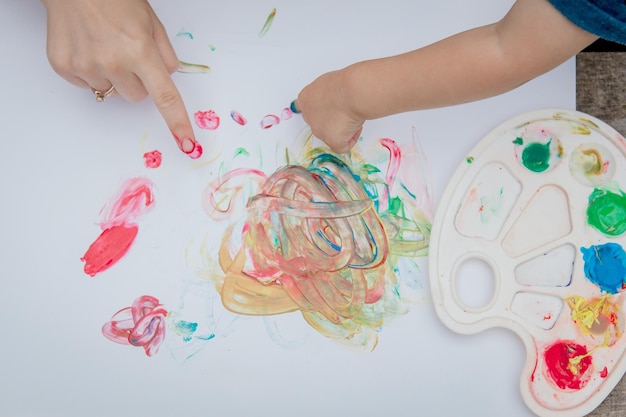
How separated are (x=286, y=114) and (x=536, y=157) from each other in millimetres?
316

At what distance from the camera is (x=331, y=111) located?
69cm

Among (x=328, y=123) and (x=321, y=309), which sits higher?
(x=328, y=123)

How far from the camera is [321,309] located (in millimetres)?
736

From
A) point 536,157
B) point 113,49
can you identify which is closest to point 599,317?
→ point 536,157

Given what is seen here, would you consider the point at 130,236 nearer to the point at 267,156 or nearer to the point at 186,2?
the point at 267,156

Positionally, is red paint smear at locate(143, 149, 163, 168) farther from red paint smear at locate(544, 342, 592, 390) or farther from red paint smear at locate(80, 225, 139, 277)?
red paint smear at locate(544, 342, 592, 390)

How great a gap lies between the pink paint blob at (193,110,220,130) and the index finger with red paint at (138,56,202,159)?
0.02 meters

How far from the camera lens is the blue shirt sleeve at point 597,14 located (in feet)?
1.61

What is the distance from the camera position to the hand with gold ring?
26.0 inches

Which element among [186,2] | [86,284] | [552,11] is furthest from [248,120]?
[552,11]

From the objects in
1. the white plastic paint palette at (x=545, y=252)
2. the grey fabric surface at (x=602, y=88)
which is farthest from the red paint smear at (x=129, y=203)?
the grey fabric surface at (x=602, y=88)

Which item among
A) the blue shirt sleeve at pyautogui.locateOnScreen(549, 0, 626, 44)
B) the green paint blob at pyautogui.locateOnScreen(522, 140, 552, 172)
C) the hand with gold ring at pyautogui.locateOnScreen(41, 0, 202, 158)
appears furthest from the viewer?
the green paint blob at pyautogui.locateOnScreen(522, 140, 552, 172)

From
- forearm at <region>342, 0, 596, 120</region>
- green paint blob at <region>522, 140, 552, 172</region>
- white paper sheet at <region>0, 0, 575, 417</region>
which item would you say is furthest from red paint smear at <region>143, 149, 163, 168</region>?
green paint blob at <region>522, 140, 552, 172</region>

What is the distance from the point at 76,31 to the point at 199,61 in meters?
0.15
